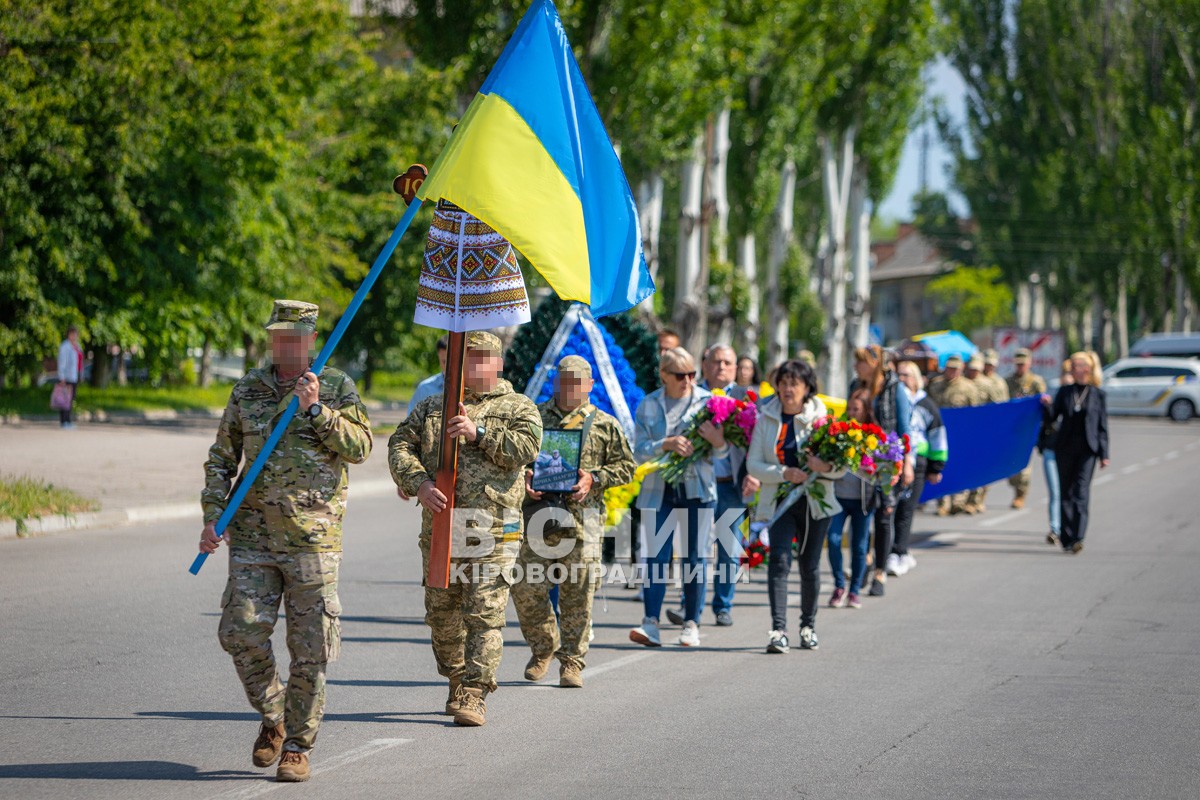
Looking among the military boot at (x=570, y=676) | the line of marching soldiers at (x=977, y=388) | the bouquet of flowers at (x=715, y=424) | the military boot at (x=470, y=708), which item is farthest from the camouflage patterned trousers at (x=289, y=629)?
the line of marching soldiers at (x=977, y=388)

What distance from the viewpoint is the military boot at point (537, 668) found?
27.4 ft

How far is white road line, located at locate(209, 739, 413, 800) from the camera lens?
582 cm

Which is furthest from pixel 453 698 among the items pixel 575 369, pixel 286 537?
pixel 575 369

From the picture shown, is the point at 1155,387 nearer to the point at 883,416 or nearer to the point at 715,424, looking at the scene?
the point at 883,416

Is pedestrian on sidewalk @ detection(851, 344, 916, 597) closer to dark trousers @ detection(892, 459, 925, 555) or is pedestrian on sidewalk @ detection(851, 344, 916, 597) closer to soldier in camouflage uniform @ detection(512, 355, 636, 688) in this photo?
dark trousers @ detection(892, 459, 925, 555)

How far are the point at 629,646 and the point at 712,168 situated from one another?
29252 mm

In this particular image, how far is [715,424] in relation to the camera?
9812 mm

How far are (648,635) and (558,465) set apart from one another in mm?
1869

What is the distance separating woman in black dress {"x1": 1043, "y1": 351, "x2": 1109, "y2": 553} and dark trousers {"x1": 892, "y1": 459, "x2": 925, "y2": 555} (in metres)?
2.00

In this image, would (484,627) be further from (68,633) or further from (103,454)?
(103,454)

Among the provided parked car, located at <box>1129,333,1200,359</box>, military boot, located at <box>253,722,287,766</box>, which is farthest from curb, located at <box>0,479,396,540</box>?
parked car, located at <box>1129,333,1200,359</box>

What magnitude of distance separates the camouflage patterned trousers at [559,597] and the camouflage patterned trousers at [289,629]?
83.9 inches

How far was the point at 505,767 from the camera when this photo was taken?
6359 mm

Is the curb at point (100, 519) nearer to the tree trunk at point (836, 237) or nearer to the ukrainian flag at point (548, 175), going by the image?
the ukrainian flag at point (548, 175)
